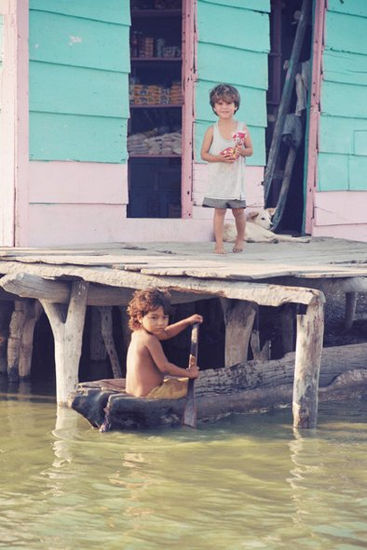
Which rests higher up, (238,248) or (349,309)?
(238,248)

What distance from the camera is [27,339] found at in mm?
9695

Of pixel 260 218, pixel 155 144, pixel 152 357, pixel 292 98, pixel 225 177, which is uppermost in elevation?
pixel 292 98

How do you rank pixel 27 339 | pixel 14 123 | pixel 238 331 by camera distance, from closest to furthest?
pixel 238 331, pixel 14 123, pixel 27 339

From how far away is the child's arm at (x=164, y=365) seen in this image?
750 cm

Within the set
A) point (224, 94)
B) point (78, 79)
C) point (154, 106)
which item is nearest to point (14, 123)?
point (78, 79)

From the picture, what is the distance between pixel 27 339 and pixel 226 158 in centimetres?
226

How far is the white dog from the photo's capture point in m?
10.6

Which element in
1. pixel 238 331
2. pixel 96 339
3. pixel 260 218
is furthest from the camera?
pixel 260 218

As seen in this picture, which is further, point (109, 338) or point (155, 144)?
point (155, 144)

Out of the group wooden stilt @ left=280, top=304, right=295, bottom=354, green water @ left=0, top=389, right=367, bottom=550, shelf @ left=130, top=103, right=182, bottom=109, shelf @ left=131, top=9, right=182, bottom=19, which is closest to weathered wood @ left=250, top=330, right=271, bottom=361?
wooden stilt @ left=280, top=304, right=295, bottom=354

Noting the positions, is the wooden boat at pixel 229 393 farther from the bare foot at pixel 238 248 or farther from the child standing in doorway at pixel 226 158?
the child standing in doorway at pixel 226 158

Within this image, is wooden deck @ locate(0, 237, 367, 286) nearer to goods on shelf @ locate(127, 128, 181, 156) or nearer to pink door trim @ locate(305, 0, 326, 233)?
pink door trim @ locate(305, 0, 326, 233)

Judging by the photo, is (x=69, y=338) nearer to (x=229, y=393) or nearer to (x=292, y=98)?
(x=229, y=393)

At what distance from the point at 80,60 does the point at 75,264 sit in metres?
2.33
